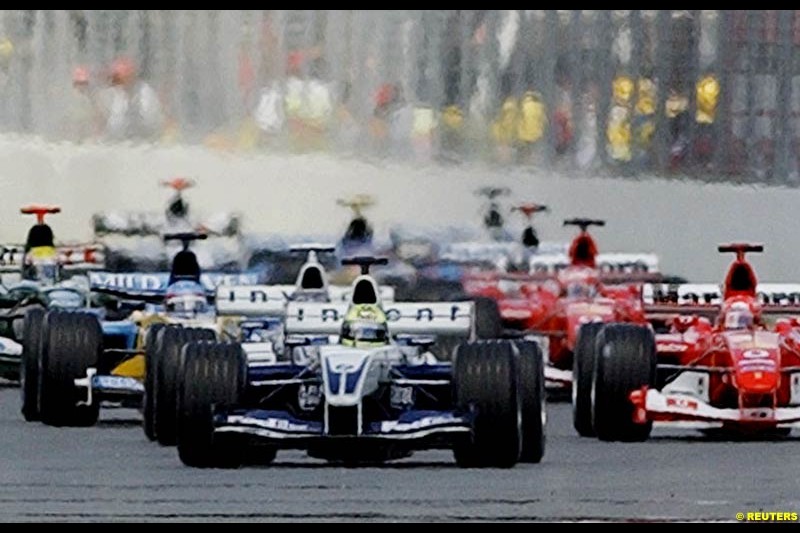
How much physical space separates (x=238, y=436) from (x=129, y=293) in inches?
243

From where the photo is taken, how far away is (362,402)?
20328 millimetres

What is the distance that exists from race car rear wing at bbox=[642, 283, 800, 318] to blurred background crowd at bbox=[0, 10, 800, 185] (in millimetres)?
5103

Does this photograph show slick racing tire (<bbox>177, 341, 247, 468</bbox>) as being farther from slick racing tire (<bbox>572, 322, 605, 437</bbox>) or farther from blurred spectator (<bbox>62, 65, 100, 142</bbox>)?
blurred spectator (<bbox>62, 65, 100, 142</bbox>)

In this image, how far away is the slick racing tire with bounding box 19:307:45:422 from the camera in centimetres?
2452

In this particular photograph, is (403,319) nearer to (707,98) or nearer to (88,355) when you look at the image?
(88,355)

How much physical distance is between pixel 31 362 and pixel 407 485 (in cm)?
580

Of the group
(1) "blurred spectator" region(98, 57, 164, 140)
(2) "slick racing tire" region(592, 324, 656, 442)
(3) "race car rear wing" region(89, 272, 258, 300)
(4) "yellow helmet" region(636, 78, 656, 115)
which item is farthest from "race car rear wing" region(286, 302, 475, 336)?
(4) "yellow helmet" region(636, 78, 656, 115)

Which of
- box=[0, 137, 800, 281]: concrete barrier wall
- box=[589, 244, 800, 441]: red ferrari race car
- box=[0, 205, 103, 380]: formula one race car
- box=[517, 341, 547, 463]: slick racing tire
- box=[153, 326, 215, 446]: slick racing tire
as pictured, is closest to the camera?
box=[517, 341, 547, 463]: slick racing tire

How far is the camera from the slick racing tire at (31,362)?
24516mm

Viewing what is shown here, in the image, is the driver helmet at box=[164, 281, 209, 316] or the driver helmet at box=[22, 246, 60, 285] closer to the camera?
the driver helmet at box=[164, 281, 209, 316]

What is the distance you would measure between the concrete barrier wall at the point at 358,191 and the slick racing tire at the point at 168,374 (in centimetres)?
868

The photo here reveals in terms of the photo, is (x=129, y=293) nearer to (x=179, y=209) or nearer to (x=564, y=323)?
(x=564, y=323)

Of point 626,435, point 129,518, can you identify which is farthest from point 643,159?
point 129,518

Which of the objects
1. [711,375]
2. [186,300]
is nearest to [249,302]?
[186,300]
